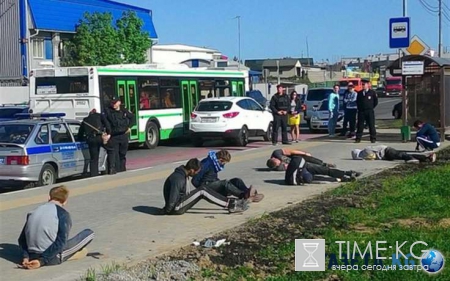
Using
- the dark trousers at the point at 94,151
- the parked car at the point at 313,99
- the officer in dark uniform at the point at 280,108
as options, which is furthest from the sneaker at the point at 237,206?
the parked car at the point at 313,99

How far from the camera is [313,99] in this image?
32.9 m

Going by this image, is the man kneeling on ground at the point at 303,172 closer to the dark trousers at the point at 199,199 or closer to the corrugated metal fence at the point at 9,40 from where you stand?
the dark trousers at the point at 199,199

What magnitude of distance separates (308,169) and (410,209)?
11.7 ft

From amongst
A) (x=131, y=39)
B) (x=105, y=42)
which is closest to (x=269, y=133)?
(x=105, y=42)

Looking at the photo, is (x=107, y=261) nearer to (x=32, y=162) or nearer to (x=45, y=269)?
(x=45, y=269)

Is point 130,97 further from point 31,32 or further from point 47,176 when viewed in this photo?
point 31,32

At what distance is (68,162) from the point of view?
639 inches

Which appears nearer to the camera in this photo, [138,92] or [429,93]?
[429,93]

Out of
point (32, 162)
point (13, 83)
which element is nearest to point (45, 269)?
point (32, 162)

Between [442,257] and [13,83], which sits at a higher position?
[13,83]

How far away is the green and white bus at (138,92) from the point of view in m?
23.2

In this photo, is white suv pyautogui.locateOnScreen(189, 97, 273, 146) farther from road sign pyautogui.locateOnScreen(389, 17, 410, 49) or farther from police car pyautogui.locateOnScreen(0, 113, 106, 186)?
police car pyautogui.locateOnScreen(0, 113, 106, 186)

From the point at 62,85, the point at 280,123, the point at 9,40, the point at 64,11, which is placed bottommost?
the point at 280,123

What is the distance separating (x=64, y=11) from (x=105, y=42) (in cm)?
365
